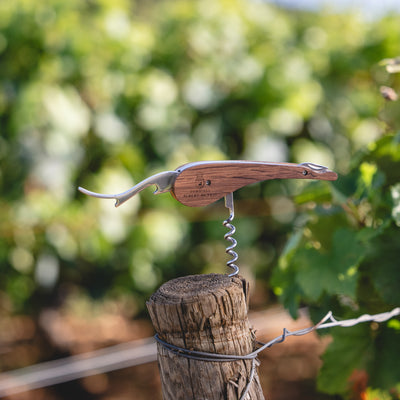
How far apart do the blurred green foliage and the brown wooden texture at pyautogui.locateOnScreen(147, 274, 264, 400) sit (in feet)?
6.58

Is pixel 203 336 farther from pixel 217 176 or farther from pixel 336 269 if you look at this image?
pixel 336 269

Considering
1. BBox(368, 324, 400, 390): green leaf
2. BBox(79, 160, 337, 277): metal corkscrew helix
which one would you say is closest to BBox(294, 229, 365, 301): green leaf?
BBox(368, 324, 400, 390): green leaf

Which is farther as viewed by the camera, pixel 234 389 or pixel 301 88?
pixel 301 88

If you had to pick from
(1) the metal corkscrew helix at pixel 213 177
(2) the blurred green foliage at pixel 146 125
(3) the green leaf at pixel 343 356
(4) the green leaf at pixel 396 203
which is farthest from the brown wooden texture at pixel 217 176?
(2) the blurred green foliage at pixel 146 125

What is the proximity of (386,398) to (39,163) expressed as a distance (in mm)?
2068

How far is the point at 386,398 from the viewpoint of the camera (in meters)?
1.37

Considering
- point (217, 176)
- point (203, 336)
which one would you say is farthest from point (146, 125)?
point (203, 336)

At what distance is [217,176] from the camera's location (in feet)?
2.95

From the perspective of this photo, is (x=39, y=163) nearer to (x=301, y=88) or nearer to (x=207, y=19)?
(x=207, y=19)

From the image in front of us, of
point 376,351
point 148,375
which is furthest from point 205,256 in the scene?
point 376,351

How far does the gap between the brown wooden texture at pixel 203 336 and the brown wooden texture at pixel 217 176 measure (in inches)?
6.6

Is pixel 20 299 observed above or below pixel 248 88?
below

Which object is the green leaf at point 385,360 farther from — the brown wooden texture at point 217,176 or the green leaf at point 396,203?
the brown wooden texture at point 217,176

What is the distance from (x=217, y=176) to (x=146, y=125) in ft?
7.04
